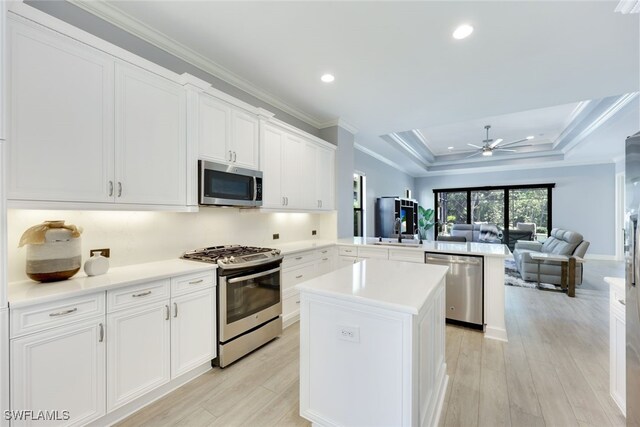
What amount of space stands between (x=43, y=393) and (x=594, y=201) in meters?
11.2

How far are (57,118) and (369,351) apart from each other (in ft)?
7.62

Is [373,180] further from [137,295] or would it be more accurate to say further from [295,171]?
[137,295]

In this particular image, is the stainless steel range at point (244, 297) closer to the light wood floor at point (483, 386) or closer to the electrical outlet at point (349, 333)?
the light wood floor at point (483, 386)

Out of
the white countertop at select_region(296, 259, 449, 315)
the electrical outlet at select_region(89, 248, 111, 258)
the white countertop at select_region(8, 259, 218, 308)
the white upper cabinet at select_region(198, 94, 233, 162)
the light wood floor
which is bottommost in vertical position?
the light wood floor

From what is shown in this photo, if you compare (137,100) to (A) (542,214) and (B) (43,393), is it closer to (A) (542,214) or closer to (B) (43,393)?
(B) (43,393)

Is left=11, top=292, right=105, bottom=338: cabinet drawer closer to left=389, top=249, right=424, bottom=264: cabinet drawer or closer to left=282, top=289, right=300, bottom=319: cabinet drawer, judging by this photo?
left=282, top=289, right=300, bottom=319: cabinet drawer

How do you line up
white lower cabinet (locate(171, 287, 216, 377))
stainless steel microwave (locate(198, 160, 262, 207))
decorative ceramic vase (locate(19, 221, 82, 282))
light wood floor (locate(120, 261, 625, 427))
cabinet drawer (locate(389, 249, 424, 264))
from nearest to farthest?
decorative ceramic vase (locate(19, 221, 82, 282)) < light wood floor (locate(120, 261, 625, 427)) < white lower cabinet (locate(171, 287, 216, 377)) < stainless steel microwave (locate(198, 160, 262, 207)) < cabinet drawer (locate(389, 249, 424, 264))

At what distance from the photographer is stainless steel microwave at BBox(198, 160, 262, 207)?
2447mm

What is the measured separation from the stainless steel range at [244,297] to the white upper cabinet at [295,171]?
80 cm

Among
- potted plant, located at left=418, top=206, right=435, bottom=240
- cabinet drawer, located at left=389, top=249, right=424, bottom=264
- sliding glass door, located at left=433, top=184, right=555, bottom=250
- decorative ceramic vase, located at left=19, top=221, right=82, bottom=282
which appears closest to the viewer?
decorative ceramic vase, located at left=19, top=221, right=82, bottom=282

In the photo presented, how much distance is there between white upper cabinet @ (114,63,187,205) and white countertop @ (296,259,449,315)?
1463 mm

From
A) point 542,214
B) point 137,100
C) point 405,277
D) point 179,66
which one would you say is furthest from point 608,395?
point 542,214

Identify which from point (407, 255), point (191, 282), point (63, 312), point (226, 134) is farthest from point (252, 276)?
point (407, 255)

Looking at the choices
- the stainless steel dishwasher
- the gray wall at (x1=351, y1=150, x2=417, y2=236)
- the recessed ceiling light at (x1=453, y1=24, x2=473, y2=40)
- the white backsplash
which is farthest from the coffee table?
the white backsplash
